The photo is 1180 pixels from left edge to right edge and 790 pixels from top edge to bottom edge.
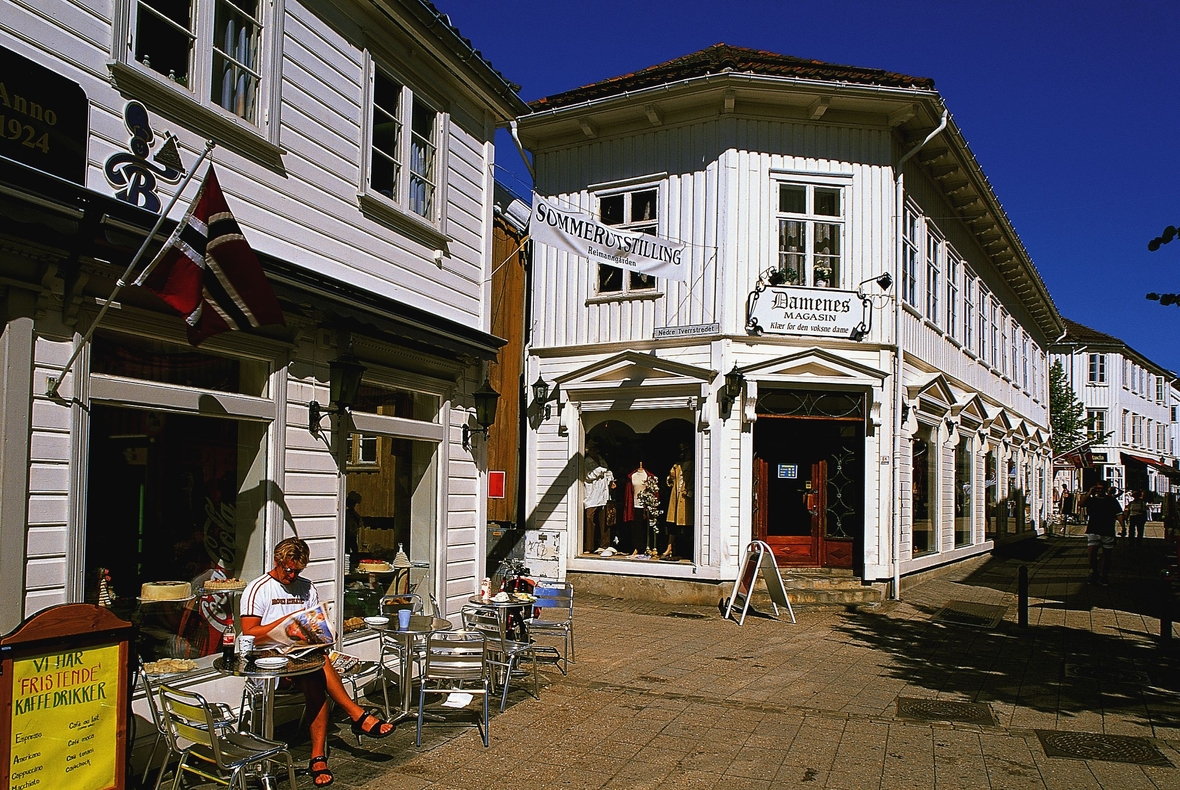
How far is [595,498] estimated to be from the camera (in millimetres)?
14781

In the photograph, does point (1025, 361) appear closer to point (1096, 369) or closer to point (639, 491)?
point (639, 491)

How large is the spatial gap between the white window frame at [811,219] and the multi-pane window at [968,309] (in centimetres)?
675

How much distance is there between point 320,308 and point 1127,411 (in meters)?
57.2

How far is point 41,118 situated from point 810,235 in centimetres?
1118

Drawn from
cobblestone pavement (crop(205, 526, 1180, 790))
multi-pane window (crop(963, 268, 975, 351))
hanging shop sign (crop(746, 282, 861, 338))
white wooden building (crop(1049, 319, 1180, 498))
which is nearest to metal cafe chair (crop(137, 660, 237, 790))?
cobblestone pavement (crop(205, 526, 1180, 790))

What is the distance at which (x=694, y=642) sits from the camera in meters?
10.7

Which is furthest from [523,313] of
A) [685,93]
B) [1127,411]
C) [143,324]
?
[1127,411]

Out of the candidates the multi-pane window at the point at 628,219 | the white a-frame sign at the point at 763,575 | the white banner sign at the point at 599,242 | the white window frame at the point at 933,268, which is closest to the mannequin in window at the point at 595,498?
the multi-pane window at the point at 628,219

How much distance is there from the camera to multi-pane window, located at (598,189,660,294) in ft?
48.0

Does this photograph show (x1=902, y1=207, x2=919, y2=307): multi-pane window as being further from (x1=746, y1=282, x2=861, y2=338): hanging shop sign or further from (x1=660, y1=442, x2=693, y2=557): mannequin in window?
(x1=660, y1=442, x2=693, y2=557): mannequin in window

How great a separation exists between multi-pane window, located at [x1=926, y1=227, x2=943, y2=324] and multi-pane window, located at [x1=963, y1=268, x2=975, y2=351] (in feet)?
8.12

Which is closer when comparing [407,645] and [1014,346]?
[407,645]

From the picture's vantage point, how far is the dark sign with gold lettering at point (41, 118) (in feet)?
15.4

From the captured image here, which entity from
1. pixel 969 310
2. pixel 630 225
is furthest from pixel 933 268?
pixel 630 225
